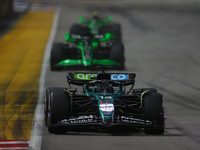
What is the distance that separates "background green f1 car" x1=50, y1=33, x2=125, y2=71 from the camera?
19.6 metres

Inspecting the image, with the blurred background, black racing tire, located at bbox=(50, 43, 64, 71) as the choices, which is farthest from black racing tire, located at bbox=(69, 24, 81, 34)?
black racing tire, located at bbox=(50, 43, 64, 71)

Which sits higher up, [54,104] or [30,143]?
[54,104]

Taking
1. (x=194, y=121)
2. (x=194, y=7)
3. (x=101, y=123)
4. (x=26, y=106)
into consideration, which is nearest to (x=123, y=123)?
(x=101, y=123)

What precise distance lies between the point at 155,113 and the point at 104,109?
1.12 m

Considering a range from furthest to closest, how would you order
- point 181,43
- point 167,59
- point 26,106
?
→ point 181,43, point 167,59, point 26,106

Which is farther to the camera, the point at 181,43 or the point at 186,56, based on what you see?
the point at 181,43

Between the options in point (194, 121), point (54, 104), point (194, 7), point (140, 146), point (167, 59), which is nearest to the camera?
point (140, 146)

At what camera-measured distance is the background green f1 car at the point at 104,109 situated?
33.6 feet

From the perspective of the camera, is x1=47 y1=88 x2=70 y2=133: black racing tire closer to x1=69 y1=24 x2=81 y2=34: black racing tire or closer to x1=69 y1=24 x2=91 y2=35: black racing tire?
x1=69 y1=24 x2=91 y2=35: black racing tire

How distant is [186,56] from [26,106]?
1151cm

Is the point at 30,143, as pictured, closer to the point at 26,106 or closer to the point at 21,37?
the point at 26,106

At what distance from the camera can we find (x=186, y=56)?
23578 millimetres

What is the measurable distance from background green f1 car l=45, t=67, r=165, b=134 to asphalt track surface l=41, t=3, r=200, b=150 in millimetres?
293

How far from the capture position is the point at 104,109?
10359 mm
